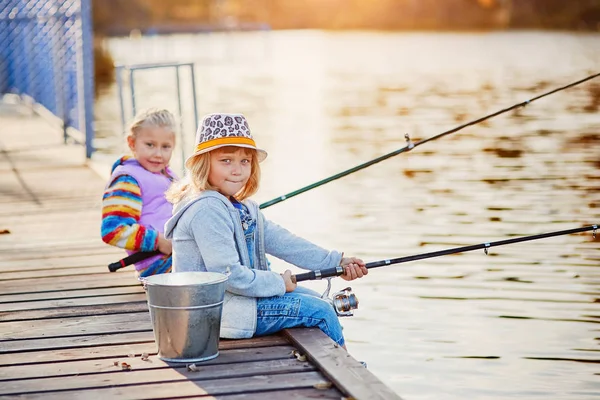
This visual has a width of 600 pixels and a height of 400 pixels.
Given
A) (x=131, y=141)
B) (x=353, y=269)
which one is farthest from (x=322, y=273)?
(x=131, y=141)

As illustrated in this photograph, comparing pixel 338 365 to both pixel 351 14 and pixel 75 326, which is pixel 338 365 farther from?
→ pixel 351 14

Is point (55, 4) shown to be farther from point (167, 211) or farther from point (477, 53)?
point (477, 53)

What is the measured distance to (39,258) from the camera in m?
6.44

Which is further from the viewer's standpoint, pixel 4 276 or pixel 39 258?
pixel 39 258

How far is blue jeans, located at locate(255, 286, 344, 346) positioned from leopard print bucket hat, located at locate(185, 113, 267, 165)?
630 millimetres

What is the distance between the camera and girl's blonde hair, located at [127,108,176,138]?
554cm

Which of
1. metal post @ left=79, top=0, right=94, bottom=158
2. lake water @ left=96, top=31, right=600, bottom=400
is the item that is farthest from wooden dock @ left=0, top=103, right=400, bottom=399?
metal post @ left=79, top=0, right=94, bottom=158

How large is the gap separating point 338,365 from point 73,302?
173 cm

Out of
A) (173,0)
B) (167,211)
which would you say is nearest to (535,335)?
(167,211)

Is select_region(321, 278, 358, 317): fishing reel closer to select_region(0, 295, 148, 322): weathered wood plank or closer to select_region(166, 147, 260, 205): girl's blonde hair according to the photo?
select_region(166, 147, 260, 205): girl's blonde hair

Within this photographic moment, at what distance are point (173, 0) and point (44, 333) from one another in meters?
99.5

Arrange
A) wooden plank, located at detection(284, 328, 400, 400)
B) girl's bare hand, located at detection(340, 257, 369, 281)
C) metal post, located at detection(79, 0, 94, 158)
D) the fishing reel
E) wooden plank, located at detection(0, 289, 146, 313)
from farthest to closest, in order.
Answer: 1. metal post, located at detection(79, 0, 94, 158)
2. wooden plank, located at detection(0, 289, 146, 313)
3. the fishing reel
4. girl's bare hand, located at detection(340, 257, 369, 281)
5. wooden plank, located at detection(284, 328, 400, 400)

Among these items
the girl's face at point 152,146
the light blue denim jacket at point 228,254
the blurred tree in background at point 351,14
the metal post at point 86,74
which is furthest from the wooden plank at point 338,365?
the blurred tree in background at point 351,14

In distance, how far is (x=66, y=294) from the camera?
5.48m
